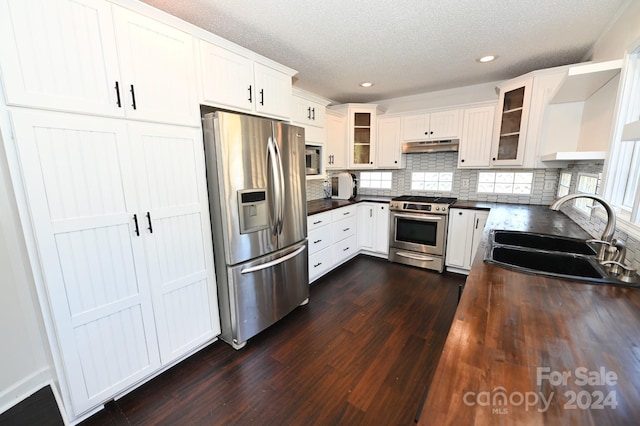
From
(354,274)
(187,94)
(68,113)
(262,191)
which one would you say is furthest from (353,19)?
(354,274)

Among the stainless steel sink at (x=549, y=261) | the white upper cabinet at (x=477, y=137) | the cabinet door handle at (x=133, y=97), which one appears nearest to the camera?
the stainless steel sink at (x=549, y=261)

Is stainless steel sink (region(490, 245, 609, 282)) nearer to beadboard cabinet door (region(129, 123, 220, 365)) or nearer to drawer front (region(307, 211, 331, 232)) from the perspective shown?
drawer front (region(307, 211, 331, 232))

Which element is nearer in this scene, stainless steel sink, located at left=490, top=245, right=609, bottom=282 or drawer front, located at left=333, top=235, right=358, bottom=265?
stainless steel sink, located at left=490, top=245, right=609, bottom=282

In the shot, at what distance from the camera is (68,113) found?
4.10 ft

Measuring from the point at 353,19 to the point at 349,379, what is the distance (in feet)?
8.20

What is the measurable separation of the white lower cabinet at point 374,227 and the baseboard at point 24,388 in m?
3.38

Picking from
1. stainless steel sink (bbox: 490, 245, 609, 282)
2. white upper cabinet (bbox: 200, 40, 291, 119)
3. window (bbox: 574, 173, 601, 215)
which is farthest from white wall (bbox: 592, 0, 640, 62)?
white upper cabinet (bbox: 200, 40, 291, 119)

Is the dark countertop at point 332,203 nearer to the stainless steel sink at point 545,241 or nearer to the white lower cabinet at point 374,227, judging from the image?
the white lower cabinet at point 374,227

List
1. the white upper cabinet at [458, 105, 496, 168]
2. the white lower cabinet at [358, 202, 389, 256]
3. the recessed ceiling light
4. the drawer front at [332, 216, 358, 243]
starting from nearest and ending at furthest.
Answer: the recessed ceiling light < the white upper cabinet at [458, 105, 496, 168] < the drawer front at [332, 216, 358, 243] < the white lower cabinet at [358, 202, 389, 256]

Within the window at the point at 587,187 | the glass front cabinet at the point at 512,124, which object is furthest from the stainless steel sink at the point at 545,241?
the glass front cabinet at the point at 512,124

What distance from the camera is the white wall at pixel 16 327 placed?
149 centimetres

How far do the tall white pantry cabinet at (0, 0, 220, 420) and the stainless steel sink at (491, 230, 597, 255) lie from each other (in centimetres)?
221

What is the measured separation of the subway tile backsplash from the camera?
3.13m

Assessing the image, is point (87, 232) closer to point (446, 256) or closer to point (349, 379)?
point (349, 379)
